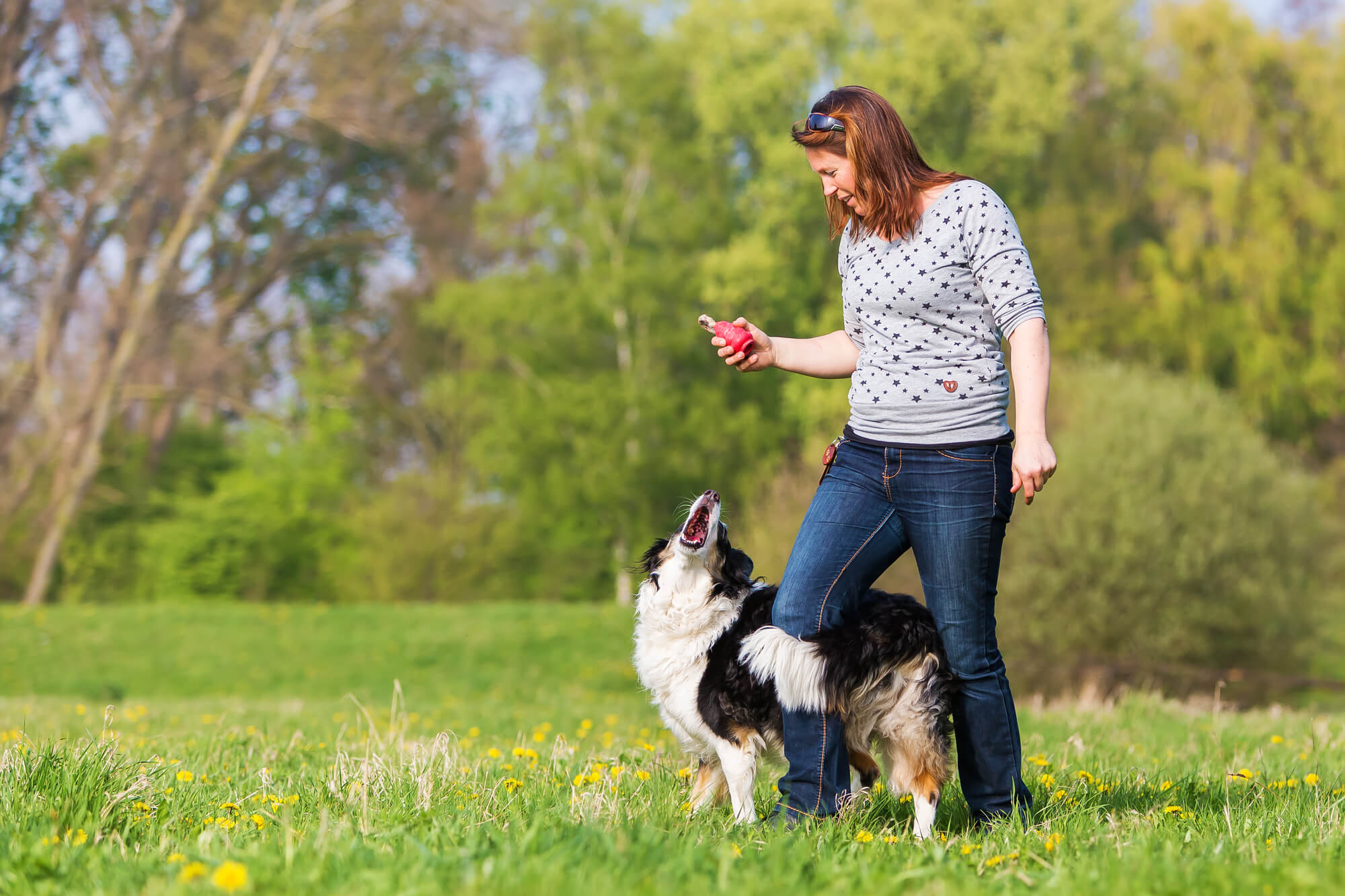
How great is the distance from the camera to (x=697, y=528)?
4.21 m

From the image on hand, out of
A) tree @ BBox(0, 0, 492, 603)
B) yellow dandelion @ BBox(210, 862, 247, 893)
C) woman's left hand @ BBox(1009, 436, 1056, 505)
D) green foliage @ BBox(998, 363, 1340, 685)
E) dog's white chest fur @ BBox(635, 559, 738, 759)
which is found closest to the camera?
yellow dandelion @ BBox(210, 862, 247, 893)

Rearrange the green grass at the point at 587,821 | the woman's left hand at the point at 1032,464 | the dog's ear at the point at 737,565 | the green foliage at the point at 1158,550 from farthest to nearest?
1. the green foliage at the point at 1158,550
2. the dog's ear at the point at 737,565
3. the woman's left hand at the point at 1032,464
4. the green grass at the point at 587,821

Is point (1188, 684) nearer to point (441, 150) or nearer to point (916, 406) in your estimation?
point (916, 406)

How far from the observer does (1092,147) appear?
29.8 meters

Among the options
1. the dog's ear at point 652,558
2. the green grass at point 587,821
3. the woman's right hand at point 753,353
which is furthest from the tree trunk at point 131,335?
the woman's right hand at point 753,353

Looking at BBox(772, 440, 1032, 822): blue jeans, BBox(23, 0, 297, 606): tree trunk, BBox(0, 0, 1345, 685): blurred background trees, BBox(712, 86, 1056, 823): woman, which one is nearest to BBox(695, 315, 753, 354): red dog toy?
BBox(712, 86, 1056, 823): woman

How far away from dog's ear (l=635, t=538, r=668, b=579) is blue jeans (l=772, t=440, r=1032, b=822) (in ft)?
3.03

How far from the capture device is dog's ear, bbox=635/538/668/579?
14.5 ft

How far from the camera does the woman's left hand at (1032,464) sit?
3.18 m

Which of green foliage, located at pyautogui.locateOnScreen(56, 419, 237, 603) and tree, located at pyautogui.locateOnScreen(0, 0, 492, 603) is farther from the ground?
tree, located at pyautogui.locateOnScreen(0, 0, 492, 603)

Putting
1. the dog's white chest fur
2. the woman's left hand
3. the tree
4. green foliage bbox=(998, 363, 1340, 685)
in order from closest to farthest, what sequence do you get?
the woman's left hand → the dog's white chest fur → green foliage bbox=(998, 363, 1340, 685) → the tree

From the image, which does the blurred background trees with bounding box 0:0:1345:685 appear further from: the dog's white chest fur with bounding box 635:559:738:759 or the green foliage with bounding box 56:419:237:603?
the dog's white chest fur with bounding box 635:559:738:759

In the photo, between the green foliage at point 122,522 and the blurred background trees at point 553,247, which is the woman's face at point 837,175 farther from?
the green foliage at point 122,522

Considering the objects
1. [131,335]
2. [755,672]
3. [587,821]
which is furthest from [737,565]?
[131,335]
